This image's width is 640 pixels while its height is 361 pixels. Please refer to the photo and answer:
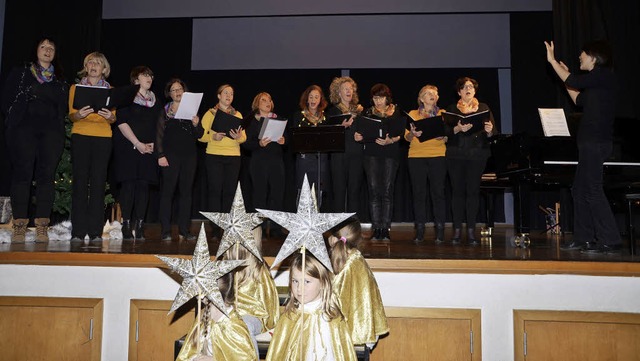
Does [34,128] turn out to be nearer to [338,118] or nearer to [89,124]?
[89,124]

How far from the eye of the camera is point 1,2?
6281mm

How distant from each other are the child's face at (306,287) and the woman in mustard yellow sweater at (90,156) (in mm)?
2619

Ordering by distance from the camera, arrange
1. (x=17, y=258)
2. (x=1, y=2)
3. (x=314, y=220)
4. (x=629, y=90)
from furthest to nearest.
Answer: (x=1, y=2)
(x=629, y=90)
(x=17, y=258)
(x=314, y=220)

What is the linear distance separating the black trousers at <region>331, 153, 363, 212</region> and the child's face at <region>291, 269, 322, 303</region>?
8.22 feet

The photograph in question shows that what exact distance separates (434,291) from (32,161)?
3091 mm

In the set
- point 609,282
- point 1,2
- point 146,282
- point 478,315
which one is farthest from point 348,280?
point 1,2

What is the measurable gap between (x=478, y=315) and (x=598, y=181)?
1.45m

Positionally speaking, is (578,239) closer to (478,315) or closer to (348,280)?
(478,315)

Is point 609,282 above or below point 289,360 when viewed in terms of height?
above

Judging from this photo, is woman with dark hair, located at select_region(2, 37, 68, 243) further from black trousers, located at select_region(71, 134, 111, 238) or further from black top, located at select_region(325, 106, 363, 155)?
black top, located at select_region(325, 106, 363, 155)

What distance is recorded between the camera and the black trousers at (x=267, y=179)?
15.2ft

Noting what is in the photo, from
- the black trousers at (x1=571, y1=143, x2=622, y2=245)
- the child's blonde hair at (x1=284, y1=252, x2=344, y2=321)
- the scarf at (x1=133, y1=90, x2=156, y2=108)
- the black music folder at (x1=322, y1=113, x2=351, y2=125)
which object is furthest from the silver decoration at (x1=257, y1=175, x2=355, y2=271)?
the scarf at (x1=133, y1=90, x2=156, y2=108)

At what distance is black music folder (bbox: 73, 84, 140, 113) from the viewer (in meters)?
3.78

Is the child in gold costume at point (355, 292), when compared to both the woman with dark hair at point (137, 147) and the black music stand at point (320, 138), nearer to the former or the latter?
the black music stand at point (320, 138)
